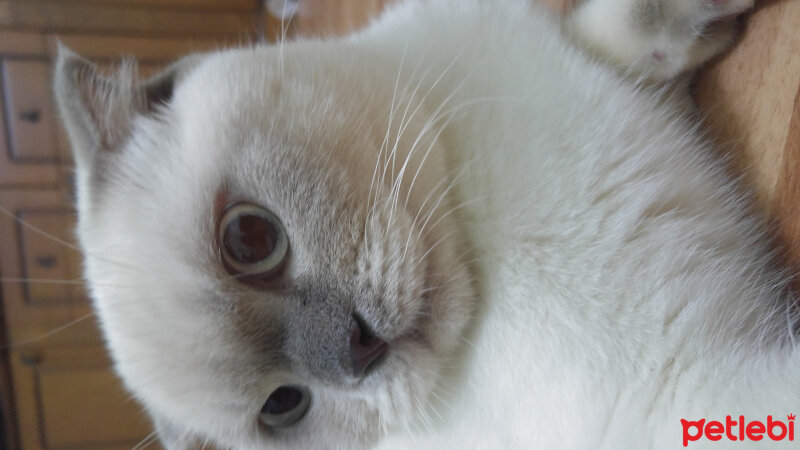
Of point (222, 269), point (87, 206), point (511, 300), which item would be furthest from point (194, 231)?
point (511, 300)

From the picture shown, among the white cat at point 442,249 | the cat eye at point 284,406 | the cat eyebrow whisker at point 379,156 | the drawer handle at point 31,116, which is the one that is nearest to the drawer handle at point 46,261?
the drawer handle at point 31,116

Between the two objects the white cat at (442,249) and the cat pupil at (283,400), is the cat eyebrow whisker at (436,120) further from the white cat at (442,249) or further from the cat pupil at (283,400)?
the cat pupil at (283,400)

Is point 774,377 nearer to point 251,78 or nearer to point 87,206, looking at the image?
point 251,78

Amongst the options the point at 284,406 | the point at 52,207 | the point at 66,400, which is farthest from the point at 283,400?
the point at 66,400

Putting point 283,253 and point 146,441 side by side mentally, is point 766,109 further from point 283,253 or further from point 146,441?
point 146,441

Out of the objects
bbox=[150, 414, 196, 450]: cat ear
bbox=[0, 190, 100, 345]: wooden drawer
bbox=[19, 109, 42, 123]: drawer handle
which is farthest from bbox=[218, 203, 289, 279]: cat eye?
bbox=[19, 109, 42, 123]: drawer handle

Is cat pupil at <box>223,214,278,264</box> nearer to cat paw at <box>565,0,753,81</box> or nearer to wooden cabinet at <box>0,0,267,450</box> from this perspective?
cat paw at <box>565,0,753,81</box>

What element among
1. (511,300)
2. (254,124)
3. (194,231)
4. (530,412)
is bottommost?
(530,412)
